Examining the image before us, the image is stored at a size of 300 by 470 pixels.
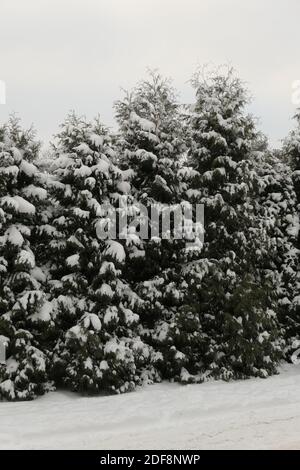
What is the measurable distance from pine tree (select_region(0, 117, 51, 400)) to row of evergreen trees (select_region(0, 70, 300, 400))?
3 centimetres

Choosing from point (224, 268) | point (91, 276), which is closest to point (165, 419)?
point (91, 276)

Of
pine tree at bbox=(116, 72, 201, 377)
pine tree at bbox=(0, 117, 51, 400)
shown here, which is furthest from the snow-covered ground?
pine tree at bbox=(116, 72, 201, 377)

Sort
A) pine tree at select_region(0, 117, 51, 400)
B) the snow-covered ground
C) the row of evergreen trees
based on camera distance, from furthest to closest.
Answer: the row of evergreen trees → pine tree at select_region(0, 117, 51, 400) → the snow-covered ground

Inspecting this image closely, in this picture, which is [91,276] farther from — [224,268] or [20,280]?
[224,268]

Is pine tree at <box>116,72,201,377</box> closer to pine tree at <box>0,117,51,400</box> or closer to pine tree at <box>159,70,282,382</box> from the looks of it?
pine tree at <box>159,70,282,382</box>

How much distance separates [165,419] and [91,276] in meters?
4.41

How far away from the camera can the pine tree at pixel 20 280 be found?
38.0 ft

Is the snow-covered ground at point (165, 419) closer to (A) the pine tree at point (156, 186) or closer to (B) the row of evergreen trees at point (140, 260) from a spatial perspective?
(B) the row of evergreen trees at point (140, 260)

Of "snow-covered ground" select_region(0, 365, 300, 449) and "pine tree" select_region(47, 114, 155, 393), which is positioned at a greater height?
"pine tree" select_region(47, 114, 155, 393)

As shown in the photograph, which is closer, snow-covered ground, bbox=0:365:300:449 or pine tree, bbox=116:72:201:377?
snow-covered ground, bbox=0:365:300:449

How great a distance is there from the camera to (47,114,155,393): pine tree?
12.1m

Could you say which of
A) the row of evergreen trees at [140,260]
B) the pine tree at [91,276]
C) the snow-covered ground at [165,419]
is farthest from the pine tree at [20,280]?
the snow-covered ground at [165,419]

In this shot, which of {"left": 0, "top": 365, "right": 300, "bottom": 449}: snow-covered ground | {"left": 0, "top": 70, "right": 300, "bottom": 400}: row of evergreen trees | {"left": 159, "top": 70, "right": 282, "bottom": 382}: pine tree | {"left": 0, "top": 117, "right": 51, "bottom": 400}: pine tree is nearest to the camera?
{"left": 0, "top": 365, "right": 300, "bottom": 449}: snow-covered ground
